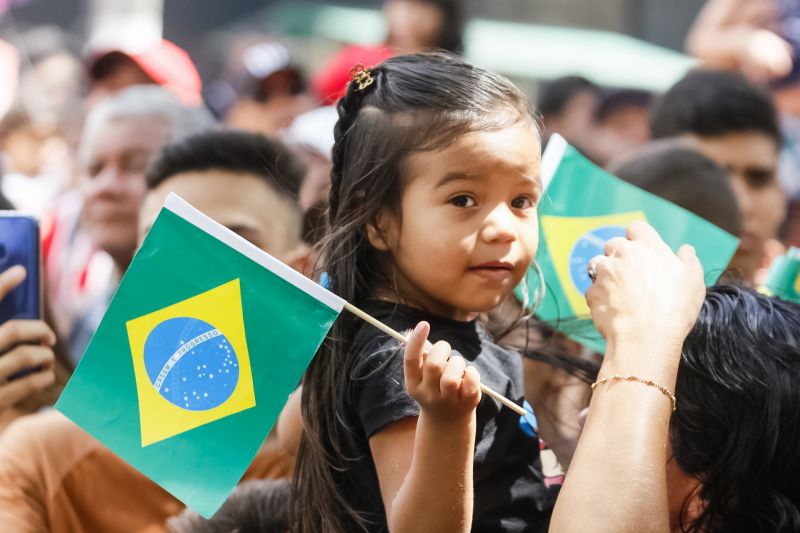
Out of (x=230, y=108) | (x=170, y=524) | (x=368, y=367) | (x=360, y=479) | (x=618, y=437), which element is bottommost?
(x=230, y=108)

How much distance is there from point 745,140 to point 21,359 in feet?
9.62

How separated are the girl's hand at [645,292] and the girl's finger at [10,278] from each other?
152 centimetres

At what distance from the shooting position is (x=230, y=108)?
27.7ft

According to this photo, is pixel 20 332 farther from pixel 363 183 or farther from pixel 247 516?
pixel 363 183

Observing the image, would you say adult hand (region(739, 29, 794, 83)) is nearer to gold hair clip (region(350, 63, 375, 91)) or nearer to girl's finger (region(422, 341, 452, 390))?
gold hair clip (region(350, 63, 375, 91))

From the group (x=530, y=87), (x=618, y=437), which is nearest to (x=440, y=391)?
(x=618, y=437)

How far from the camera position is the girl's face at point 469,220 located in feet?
8.14

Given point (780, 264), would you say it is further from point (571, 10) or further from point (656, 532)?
point (571, 10)

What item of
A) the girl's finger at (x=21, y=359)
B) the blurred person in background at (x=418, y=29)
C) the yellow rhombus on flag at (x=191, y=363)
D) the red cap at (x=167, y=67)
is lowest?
the red cap at (x=167, y=67)

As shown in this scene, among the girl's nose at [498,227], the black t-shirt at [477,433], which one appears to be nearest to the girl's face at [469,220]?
the girl's nose at [498,227]

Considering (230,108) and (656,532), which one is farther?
(230,108)

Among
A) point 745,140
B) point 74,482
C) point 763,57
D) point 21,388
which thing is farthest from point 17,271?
point 763,57

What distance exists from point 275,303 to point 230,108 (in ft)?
20.4

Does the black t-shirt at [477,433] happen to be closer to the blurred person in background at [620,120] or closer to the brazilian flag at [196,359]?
the brazilian flag at [196,359]
